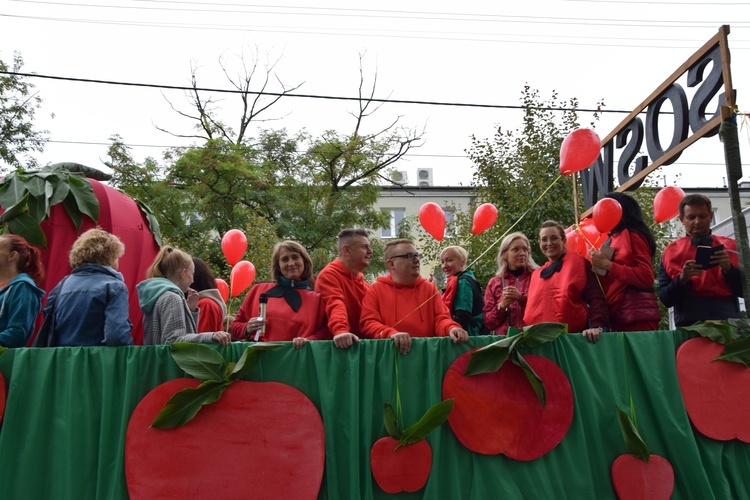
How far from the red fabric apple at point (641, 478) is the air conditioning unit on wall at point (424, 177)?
25390mm

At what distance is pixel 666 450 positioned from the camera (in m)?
3.56

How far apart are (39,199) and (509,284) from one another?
3526mm

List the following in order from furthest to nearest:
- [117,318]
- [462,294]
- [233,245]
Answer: [233,245] < [462,294] < [117,318]

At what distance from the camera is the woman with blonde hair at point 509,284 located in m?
4.71

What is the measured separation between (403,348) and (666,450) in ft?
5.24

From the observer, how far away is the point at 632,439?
3.47 m

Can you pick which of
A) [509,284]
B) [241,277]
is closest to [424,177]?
[241,277]

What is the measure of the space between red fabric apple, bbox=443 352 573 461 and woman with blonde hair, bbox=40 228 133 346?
1.87 m

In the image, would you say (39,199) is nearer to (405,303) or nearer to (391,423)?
(405,303)

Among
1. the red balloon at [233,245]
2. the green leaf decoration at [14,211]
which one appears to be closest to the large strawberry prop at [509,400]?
the green leaf decoration at [14,211]

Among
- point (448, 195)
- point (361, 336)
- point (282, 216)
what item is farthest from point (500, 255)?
point (448, 195)

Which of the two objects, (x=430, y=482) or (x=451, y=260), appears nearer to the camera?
(x=430, y=482)

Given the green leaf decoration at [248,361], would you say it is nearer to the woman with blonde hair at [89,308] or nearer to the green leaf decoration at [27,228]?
the woman with blonde hair at [89,308]

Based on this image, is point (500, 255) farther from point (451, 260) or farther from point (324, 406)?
point (324, 406)
